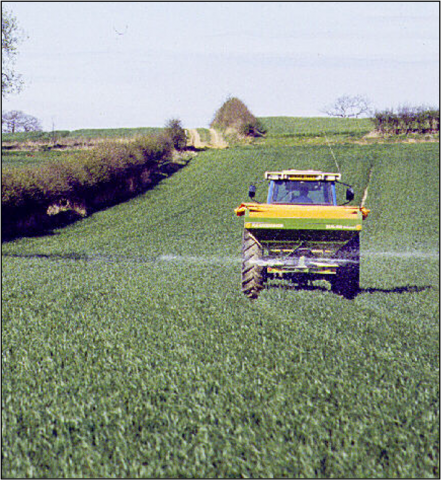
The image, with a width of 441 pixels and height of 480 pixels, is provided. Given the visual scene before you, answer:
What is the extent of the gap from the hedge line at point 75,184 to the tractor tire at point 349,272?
1682 cm

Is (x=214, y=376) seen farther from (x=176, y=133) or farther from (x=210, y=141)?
(x=210, y=141)

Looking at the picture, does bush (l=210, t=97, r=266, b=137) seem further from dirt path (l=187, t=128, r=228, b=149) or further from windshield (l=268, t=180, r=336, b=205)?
windshield (l=268, t=180, r=336, b=205)

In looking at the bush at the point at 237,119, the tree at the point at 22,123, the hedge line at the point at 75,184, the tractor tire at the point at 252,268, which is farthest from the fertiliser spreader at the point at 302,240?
the tree at the point at 22,123

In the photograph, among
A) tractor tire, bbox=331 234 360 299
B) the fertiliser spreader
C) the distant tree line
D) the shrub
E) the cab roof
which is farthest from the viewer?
the shrub

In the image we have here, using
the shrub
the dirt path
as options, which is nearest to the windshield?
the shrub

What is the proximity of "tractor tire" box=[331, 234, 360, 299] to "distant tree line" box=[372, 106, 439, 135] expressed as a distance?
36001 millimetres

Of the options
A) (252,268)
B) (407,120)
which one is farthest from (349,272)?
(407,120)

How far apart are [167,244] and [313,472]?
718 inches

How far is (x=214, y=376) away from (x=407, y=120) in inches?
1696

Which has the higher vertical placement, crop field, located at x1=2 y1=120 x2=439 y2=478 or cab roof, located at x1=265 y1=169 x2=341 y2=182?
cab roof, located at x1=265 y1=169 x2=341 y2=182

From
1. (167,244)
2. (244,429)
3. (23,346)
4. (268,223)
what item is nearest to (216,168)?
(167,244)

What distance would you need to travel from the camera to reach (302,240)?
10055 mm

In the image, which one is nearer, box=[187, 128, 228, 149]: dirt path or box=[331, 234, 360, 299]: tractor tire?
box=[331, 234, 360, 299]: tractor tire

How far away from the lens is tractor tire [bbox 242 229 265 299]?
1030 cm
